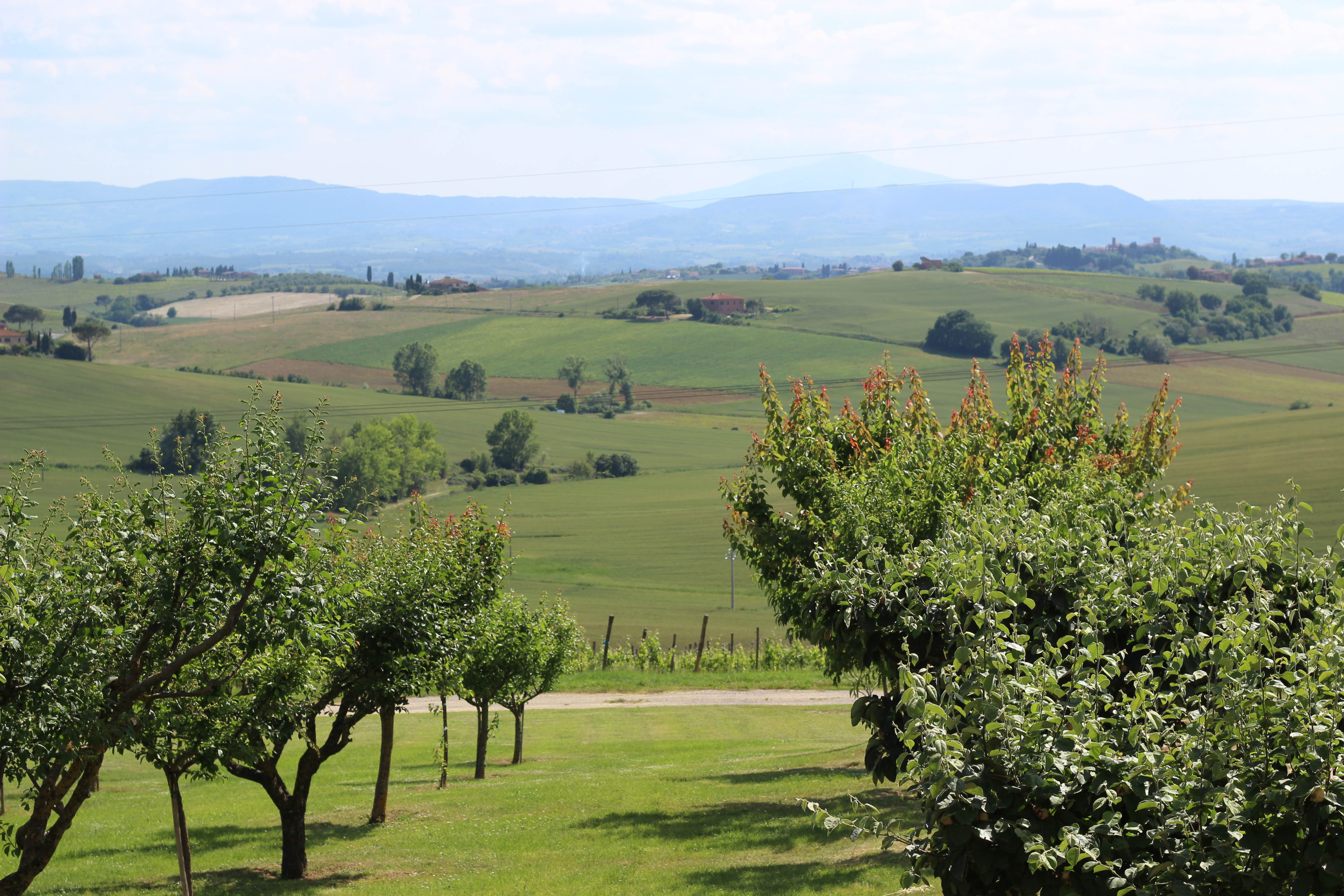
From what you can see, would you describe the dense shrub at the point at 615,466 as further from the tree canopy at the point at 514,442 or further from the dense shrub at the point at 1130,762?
the dense shrub at the point at 1130,762

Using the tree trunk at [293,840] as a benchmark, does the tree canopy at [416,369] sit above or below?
above

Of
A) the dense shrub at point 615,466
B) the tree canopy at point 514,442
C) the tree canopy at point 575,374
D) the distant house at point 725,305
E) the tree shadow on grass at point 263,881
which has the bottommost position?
the dense shrub at point 615,466

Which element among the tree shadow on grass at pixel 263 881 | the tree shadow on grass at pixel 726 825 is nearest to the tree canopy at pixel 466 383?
the tree shadow on grass at pixel 726 825

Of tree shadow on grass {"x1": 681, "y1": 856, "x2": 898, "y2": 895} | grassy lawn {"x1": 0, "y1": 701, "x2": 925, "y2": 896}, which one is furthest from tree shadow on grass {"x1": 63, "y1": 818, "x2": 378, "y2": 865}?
tree shadow on grass {"x1": 681, "y1": 856, "x2": 898, "y2": 895}

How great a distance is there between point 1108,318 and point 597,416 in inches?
3183

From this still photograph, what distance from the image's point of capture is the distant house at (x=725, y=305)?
189 m

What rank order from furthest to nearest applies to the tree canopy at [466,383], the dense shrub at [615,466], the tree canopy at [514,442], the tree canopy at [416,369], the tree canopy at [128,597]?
1. the tree canopy at [416,369]
2. the tree canopy at [466,383]
3. the tree canopy at [514,442]
4. the dense shrub at [615,466]
5. the tree canopy at [128,597]

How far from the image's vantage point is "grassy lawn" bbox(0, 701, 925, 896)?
1658 centimetres

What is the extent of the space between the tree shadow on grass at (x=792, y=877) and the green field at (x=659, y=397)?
10.2 meters

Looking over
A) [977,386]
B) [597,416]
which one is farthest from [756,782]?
[597,416]

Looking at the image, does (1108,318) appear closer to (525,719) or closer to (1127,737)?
(525,719)

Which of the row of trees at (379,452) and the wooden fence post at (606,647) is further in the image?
the row of trees at (379,452)

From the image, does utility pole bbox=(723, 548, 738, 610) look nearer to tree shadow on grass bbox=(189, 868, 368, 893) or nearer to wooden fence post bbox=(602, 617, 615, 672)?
wooden fence post bbox=(602, 617, 615, 672)

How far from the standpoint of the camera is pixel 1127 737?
638 centimetres
